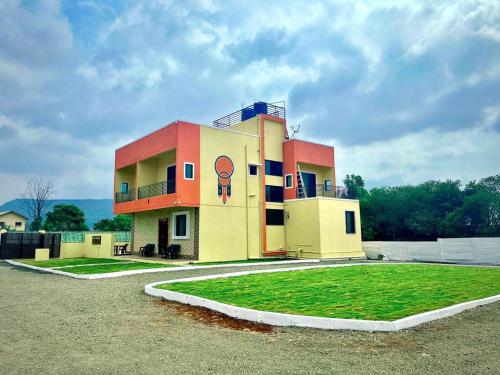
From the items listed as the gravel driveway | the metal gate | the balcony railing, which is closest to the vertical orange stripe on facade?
the balcony railing

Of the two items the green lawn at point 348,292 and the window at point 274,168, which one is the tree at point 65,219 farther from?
the green lawn at point 348,292

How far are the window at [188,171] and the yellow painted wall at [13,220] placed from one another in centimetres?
6260

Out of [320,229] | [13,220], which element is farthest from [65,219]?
[320,229]

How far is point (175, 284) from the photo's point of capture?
1152 centimetres

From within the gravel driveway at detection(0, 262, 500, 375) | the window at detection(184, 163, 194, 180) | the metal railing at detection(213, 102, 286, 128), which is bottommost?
the gravel driveway at detection(0, 262, 500, 375)

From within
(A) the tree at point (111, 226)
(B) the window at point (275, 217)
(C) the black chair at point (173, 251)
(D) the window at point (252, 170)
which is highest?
(D) the window at point (252, 170)

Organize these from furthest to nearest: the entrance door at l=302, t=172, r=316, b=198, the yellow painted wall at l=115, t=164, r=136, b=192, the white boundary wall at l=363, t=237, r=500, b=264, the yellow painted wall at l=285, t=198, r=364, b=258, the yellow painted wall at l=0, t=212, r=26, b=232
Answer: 1. the yellow painted wall at l=0, t=212, r=26, b=232
2. the yellow painted wall at l=115, t=164, r=136, b=192
3. the entrance door at l=302, t=172, r=316, b=198
4. the yellow painted wall at l=285, t=198, r=364, b=258
5. the white boundary wall at l=363, t=237, r=500, b=264

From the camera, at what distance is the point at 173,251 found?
72.1 ft

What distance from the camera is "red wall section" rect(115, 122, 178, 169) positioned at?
2142 cm

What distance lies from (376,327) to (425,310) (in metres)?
1.71

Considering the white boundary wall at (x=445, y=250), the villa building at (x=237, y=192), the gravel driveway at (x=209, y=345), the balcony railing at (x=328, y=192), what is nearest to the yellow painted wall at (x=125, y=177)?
the villa building at (x=237, y=192)

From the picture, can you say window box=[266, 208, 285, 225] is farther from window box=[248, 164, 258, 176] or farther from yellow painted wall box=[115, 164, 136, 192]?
yellow painted wall box=[115, 164, 136, 192]

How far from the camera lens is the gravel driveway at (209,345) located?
482 cm

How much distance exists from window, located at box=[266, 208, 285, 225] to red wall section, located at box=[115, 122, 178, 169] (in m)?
7.92
